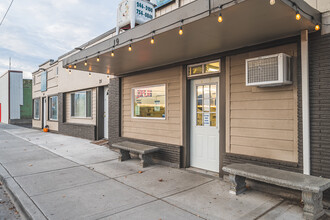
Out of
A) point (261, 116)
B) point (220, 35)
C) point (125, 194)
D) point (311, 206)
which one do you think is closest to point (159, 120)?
point (125, 194)

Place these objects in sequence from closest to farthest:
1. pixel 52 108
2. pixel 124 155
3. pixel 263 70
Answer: pixel 263 70, pixel 124 155, pixel 52 108

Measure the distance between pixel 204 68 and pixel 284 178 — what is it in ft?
9.35

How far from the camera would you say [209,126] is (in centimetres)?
503

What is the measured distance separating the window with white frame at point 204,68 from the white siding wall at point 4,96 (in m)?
24.8

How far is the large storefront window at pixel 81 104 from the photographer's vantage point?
10.1 metres

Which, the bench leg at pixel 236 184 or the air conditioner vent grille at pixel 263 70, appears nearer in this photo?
the air conditioner vent grille at pixel 263 70

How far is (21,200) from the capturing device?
3527 millimetres

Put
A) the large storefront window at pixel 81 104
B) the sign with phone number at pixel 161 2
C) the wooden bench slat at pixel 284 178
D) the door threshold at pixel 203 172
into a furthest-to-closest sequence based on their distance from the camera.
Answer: the large storefront window at pixel 81 104 < the sign with phone number at pixel 161 2 < the door threshold at pixel 203 172 < the wooden bench slat at pixel 284 178

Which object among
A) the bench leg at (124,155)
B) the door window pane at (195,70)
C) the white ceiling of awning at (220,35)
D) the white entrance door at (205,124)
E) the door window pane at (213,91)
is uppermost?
the white ceiling of awning at (220,35)

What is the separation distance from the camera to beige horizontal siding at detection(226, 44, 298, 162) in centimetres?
366

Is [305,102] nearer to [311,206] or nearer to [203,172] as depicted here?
[311,206]

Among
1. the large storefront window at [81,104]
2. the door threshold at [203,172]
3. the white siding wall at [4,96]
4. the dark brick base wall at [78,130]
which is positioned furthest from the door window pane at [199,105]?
the white siding wall at [4,96]

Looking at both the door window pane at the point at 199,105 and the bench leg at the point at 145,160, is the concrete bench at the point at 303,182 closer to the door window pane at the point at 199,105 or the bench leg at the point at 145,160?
the door window pane at the point at 199,105

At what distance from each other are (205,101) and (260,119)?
1.42 meters
